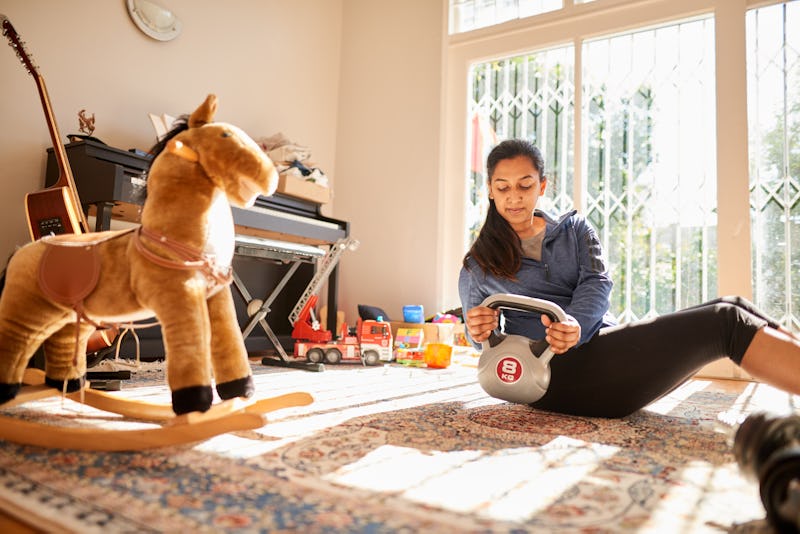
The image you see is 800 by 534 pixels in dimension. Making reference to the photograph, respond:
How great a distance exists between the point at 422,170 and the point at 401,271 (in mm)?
669

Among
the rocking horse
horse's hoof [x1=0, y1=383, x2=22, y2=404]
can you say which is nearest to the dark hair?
the rocking horse

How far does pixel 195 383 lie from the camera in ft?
2.89

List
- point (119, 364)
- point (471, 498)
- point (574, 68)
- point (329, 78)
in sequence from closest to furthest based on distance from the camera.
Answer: point (471, 498) < point (119, 364) < point (574, 68) < point (329, 78)

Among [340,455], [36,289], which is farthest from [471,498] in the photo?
[36,289]

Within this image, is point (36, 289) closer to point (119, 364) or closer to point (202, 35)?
point (119, 364)

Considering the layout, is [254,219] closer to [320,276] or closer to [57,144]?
[320,276]

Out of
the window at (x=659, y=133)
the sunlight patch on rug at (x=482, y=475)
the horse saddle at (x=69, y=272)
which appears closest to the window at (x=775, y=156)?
the window at (x=659, y=133)

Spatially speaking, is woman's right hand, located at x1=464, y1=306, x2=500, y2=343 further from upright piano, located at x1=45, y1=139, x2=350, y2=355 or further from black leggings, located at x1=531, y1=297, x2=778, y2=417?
upright piano, located at x1=45, y1=139, x2=350, y2=355

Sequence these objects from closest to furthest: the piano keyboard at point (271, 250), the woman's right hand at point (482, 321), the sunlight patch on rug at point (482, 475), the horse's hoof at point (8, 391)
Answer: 1. the sunlight patch on rug at point (482, 475)
2. the horse's hoof at point (8, 391)
3. the woman's right hand at point (482, 321)
4. the piano keyboard at point (271, 250)

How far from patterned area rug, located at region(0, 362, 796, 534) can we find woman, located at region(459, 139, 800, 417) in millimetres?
102

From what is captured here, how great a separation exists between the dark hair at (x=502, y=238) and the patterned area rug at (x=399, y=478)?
38 cm

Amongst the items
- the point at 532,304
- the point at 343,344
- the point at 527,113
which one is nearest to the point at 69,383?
the point at 532,304

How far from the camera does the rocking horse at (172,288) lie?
885mm

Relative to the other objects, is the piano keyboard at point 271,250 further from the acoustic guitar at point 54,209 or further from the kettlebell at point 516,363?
the kettlebell at point 516,363
